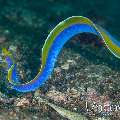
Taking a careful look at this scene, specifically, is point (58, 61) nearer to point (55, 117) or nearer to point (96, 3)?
point (55, 117)

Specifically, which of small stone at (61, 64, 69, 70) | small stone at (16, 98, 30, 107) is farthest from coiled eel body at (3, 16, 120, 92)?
small stone at (61, 64, 69, 70)

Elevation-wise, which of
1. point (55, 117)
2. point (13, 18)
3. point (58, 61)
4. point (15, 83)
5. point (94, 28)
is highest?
point (13, 18)

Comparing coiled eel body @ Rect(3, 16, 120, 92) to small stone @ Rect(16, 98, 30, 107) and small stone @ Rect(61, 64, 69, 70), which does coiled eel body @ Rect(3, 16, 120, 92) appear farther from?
small stone @ Rect(61, 64, 69, 70)

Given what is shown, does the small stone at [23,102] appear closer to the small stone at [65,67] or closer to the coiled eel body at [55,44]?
the coiled eel body at [55,44]

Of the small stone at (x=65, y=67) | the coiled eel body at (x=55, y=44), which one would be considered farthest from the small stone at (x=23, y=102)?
the small stone at (x=65, y=67)

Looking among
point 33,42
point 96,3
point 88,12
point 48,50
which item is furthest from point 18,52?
point 96,3

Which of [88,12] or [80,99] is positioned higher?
[88,12]

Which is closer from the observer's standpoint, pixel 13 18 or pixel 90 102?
pixel 90 102

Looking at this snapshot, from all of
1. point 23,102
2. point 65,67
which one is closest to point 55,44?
point 65,67
